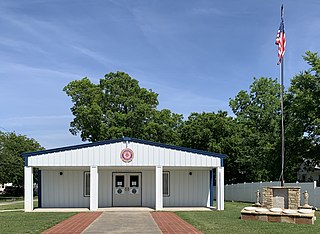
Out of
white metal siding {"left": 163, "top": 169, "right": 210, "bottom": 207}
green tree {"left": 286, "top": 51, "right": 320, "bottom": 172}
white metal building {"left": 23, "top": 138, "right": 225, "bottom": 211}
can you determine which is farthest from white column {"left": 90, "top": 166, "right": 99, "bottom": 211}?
green tree {"left": 286, "top": 51, "right": 320, "bottom": 172}

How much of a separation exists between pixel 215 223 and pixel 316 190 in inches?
400

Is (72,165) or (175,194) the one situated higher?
(72,165)

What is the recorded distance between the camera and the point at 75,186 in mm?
27906

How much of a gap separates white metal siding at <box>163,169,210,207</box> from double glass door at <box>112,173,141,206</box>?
1.72 meters

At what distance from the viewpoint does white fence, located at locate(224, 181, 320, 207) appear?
84.6 feet

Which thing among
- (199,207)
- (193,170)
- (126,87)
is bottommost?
(199,207)

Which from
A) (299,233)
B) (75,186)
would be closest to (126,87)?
(75,186)

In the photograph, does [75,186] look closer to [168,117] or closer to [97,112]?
[97,112]

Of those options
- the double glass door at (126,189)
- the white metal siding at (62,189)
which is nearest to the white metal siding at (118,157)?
the white metal siding at (62,189)

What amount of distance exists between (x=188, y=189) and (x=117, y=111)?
24071mm

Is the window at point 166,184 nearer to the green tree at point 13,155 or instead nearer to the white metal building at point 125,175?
the white metal building at point 125,175

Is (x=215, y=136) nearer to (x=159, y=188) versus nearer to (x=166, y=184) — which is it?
(x=166, y=184)

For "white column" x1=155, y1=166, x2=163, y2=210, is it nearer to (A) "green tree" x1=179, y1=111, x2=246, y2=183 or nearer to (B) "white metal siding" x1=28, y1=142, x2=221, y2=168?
(B) "white metal siding" x1=28, y1=142, x2=221, y2=168

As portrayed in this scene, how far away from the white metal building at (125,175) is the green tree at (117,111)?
19109 mm
